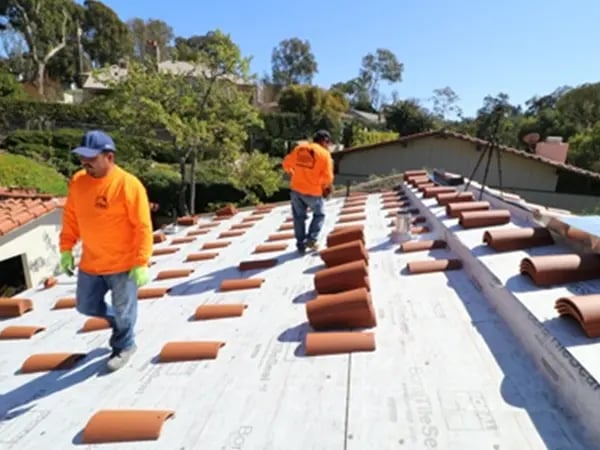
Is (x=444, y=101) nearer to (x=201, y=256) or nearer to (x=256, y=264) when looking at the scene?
(x=201, y=256)

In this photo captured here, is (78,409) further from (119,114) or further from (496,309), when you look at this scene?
(119,114)

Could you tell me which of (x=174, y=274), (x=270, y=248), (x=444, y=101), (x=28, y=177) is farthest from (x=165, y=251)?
(x=444, y=101)

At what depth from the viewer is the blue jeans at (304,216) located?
173 inches

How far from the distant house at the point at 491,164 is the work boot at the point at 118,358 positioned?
1253cm

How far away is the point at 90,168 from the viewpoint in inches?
91.1

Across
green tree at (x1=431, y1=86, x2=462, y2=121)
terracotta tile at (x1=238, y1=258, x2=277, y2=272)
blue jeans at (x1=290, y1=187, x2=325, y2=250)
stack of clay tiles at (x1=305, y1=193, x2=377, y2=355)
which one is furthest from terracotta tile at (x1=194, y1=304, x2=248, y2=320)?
green tree at (x1=431, y1=86, x2=462, y2=121)

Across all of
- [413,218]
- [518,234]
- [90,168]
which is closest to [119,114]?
[413,218]

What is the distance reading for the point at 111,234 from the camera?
238cm

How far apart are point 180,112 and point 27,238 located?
7813 millimetres

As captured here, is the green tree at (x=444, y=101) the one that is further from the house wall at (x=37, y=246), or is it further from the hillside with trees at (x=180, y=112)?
the house wall at (x=37, y=246)

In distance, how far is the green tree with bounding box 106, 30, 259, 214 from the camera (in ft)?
42.7

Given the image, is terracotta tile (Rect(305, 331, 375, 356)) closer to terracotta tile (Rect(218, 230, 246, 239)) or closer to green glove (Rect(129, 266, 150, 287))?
green glove (Rect(129, 266, 150, 287))

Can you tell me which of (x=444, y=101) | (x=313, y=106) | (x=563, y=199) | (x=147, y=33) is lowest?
(x=563, y=199)

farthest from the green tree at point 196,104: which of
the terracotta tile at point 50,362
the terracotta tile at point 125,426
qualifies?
the terracotta tile at point 125,426
